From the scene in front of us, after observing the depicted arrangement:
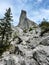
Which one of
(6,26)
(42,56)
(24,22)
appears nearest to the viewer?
(42,56)

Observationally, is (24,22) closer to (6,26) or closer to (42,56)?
(6,26)

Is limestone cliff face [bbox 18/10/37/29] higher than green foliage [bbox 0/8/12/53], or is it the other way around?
green foliage [bbox 0/8/12/53]

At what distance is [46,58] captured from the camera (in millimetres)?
18203

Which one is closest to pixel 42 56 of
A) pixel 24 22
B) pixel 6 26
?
pixel 6 26

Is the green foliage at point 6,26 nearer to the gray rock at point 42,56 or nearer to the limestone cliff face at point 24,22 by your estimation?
the gray rock at point 42,56

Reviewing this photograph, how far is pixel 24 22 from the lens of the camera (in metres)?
71.5

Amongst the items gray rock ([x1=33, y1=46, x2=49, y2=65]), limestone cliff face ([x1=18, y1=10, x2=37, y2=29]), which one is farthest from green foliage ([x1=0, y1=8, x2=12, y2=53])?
limestone cliff face ([x1=18, y1=10, x2=37, y2=29])

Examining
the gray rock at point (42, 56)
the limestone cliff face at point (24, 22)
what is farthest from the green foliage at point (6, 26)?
the limestone cliff face at point (24, 22)

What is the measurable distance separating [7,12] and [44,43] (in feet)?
48.8

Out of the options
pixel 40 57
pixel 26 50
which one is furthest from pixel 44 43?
pixel 40 57

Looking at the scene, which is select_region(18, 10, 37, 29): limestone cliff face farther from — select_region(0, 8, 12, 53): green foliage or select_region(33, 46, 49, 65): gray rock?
select_region(33, 46, 49, 65): gray rock

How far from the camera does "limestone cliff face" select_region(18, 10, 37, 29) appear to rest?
6753 centimetres

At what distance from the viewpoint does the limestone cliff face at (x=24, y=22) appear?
222 feet

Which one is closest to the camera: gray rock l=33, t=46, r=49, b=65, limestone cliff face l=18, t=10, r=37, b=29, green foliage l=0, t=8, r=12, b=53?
gray rock l=33, t=46, r=49, b=65
